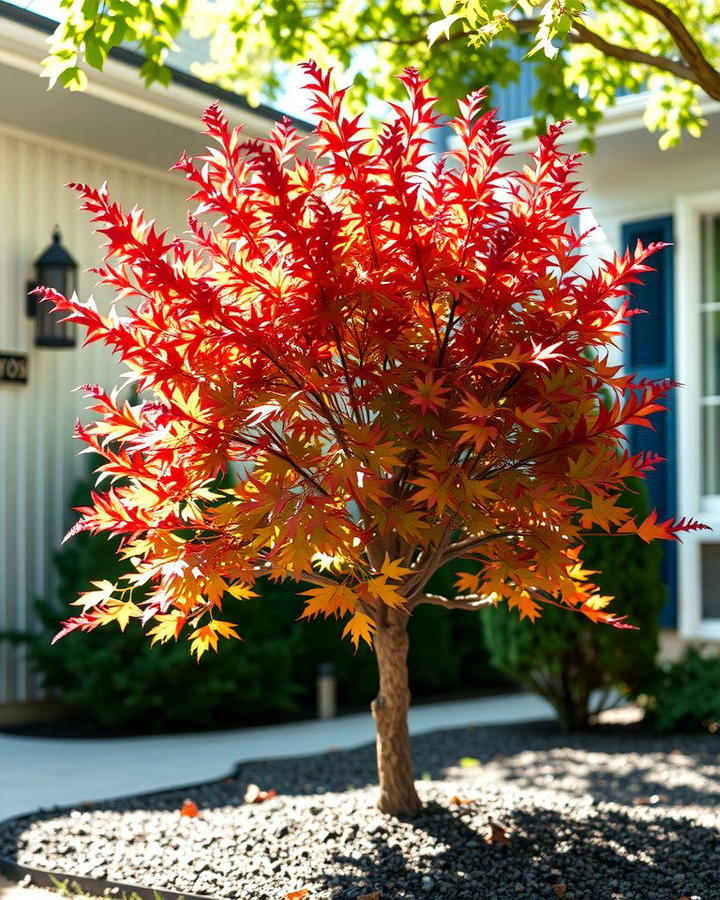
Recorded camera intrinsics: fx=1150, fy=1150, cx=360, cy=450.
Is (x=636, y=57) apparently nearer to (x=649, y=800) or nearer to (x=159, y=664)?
(x=649, y=800)

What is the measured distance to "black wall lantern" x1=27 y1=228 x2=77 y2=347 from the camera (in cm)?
788

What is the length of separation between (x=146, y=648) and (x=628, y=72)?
15.2 ft

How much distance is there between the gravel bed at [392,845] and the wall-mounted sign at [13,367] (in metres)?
3.46

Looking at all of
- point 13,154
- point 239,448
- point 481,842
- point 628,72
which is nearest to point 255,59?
point 13,154

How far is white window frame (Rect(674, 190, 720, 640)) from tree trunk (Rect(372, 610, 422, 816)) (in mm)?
5115

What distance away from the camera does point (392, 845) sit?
12.8ft

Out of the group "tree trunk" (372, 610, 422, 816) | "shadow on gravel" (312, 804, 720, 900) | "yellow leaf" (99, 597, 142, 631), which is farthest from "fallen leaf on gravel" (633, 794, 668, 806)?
"yellow leaf" (99, 597, 142, 631)

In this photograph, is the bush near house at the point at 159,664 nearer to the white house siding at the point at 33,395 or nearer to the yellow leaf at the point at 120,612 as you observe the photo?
the white house siding at the point at 33,395

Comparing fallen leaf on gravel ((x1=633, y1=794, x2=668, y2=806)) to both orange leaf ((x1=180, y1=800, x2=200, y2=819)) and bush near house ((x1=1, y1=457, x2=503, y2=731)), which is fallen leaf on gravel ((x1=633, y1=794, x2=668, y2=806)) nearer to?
orange leaf ((x1=180, y1=800, x2=200, y2=819))

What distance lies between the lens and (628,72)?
277 inches

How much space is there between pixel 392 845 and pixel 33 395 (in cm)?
512

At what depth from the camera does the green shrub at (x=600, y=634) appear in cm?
700

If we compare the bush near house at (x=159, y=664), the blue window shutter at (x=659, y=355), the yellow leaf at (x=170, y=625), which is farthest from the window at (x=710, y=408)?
the yellow leaf at (x=170, y=625)

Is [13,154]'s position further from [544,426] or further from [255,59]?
[544,426]
